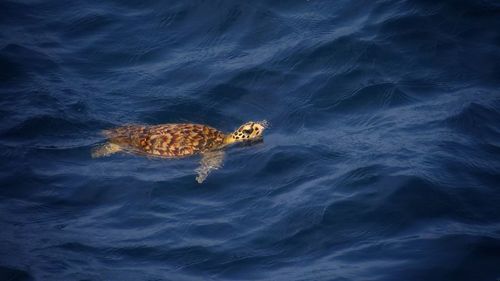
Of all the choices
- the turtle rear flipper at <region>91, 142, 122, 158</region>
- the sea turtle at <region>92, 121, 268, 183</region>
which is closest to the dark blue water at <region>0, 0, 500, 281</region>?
the turtle rear flipper at <region>91, 142, 122, 158</region>

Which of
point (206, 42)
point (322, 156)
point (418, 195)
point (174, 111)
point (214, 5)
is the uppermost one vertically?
point (214, 5)

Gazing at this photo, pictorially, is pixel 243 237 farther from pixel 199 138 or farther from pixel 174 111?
pixel 174 111

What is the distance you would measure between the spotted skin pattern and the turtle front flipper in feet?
0.60

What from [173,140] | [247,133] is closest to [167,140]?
[173,140]

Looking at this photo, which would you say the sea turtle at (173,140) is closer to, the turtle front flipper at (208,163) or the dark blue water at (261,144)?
the turtle front flipper at (208,163)

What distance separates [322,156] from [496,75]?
423 cm

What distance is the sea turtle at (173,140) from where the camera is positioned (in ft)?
43.0

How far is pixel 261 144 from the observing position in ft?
43.4

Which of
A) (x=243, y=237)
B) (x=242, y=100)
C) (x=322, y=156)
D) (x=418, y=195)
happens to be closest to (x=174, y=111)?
(x=242, y=100)

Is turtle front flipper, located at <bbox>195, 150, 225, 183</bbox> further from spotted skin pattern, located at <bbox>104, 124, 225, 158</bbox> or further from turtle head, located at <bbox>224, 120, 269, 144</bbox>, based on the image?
turtle head, located at <bbox>224, 120, 269, 144</bbox>

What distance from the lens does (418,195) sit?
36.3ft

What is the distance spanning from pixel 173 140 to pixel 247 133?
1.42 meters

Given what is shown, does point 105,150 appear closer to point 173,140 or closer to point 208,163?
point 173,140

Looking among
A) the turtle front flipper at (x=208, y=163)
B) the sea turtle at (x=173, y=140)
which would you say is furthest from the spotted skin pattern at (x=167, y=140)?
the turtle front flipper at (x=208, y=163)
